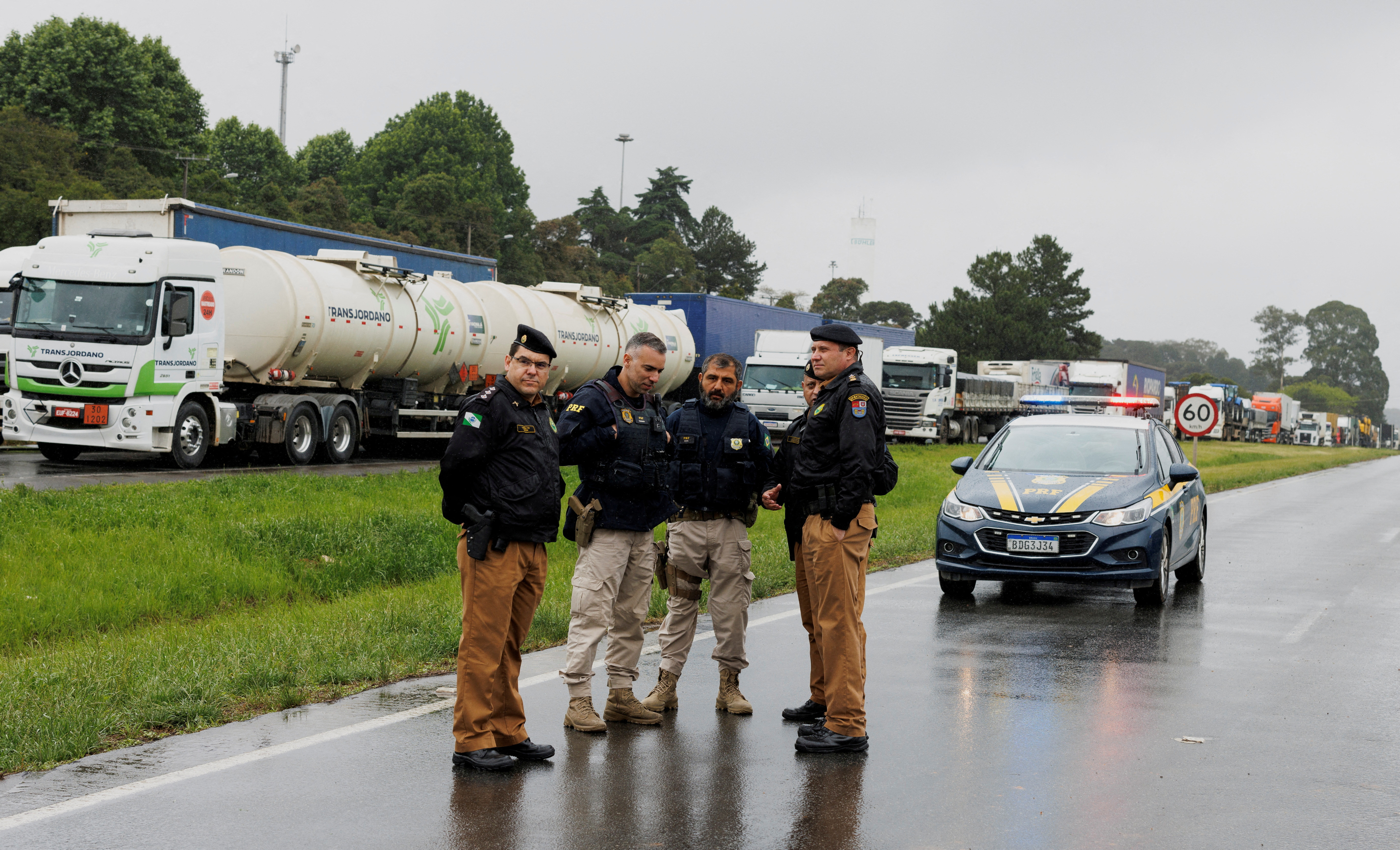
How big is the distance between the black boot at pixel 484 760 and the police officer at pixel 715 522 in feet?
3.82

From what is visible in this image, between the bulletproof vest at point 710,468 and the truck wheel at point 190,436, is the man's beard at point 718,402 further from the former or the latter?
the truck wheel at point 190,436

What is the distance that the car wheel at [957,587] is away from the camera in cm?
1168

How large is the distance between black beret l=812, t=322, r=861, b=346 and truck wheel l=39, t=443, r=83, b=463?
16.7m

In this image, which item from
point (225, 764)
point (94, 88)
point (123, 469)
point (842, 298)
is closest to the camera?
point (225, 764)

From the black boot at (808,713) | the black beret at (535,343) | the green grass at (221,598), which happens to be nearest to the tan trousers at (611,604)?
the black boot at (808,713)

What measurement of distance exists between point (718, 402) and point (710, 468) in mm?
345

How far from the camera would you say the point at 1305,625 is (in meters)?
10.5

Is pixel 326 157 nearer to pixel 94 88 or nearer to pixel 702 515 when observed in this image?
pixel 94 88

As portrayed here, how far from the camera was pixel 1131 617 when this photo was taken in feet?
35.1

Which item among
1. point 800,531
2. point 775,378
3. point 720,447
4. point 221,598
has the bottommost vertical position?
point 221,598

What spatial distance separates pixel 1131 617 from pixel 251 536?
303 inches

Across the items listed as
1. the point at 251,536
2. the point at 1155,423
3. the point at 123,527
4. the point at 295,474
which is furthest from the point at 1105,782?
the point at 295,474

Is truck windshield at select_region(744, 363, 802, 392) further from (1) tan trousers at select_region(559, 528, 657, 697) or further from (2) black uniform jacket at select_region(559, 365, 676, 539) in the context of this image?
(2) black uniform jacket at select_region(559, 365, 676, 539)

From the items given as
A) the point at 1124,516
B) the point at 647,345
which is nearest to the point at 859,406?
the point at 647,345
